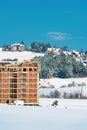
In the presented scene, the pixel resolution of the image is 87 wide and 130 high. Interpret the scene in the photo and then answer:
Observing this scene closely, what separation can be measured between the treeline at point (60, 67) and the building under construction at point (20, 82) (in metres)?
87.1

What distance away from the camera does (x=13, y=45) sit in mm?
184625

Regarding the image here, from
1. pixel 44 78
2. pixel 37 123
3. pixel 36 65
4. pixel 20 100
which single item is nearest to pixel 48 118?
pixel 37 123

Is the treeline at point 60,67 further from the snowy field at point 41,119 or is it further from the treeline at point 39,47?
the snowy field at point 41,119

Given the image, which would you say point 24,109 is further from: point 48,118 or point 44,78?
point 44,78

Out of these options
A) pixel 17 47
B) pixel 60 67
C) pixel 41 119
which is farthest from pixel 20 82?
pixel 17 47

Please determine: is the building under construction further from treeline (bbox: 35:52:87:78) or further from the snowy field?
treeline (bbox: 35:52:87:78)

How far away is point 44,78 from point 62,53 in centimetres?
3840

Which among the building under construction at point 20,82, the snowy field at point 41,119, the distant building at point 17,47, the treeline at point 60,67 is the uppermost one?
the distant building at point 17,47

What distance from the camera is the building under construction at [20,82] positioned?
5034cm

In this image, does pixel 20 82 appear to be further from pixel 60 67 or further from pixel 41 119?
pixel 60 67

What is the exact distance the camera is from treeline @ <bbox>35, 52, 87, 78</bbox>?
480 feet

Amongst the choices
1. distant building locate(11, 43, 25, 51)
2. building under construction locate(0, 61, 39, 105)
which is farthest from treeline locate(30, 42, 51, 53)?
building under construction locate(0, 61, 39, 105)

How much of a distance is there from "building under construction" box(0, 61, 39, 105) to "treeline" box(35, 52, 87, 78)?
87.1 m

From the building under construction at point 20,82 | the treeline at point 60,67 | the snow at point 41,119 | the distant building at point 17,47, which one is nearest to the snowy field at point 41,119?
the snow at point 41,119
